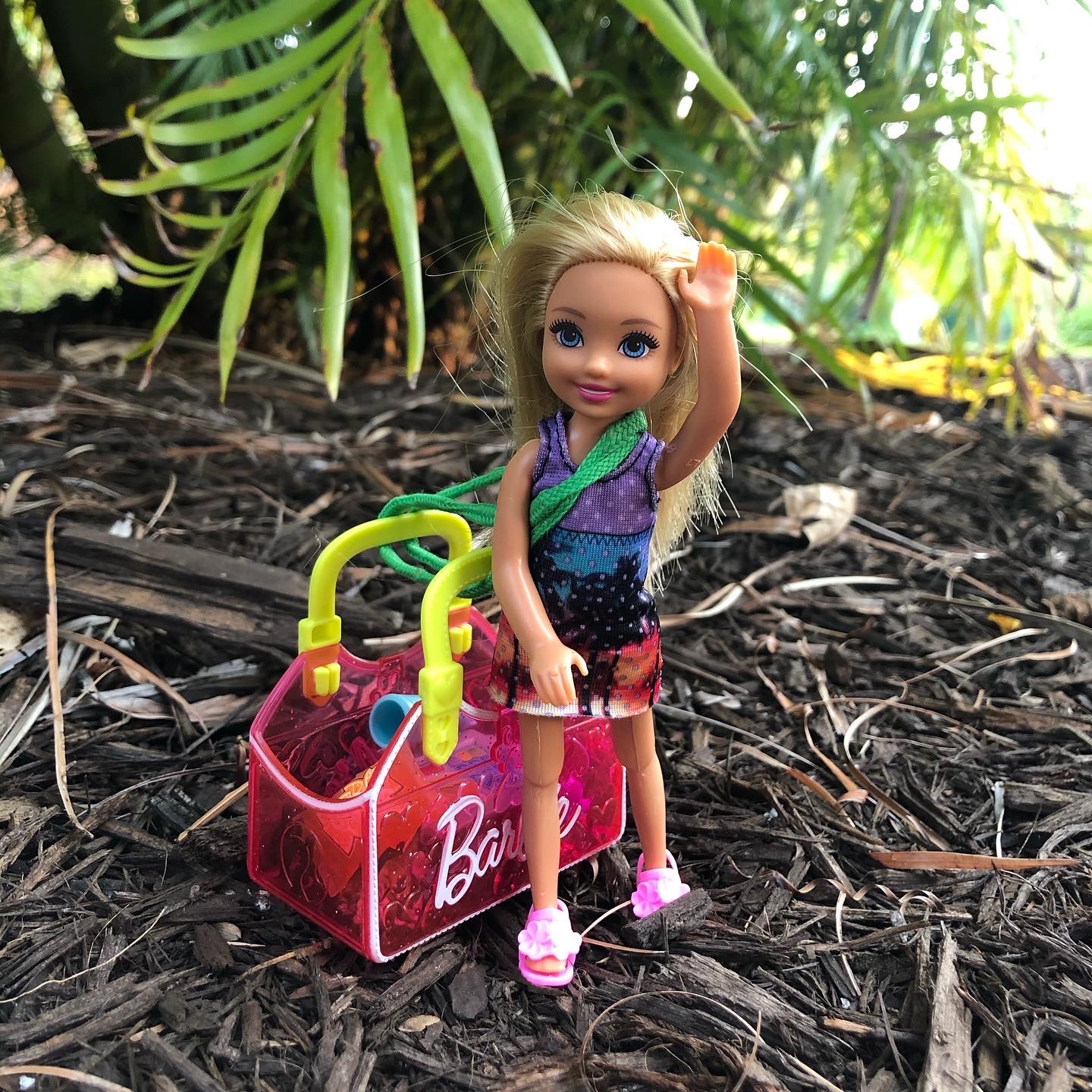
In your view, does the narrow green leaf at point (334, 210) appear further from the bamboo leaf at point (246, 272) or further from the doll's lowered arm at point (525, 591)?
the doll's lowered arm at point (525, 591)

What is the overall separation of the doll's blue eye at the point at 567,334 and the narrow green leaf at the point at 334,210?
424 mm

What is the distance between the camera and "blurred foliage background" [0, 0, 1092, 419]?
167cm

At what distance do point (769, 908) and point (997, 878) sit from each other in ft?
0.75

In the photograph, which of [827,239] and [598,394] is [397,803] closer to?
[598,394]

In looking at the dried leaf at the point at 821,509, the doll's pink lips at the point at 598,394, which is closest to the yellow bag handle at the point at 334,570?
the doll's pink lips at the point at 598,394

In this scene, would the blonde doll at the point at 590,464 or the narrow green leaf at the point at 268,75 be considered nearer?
the blonde doll at the point at 590,464

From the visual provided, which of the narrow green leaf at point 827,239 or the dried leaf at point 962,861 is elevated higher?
the narrow green leaf at point 827,239

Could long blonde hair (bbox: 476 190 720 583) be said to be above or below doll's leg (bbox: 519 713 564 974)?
above

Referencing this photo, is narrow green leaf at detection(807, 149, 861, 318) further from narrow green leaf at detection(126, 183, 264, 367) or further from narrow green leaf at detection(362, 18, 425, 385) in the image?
narrow green leaf at detection(126, 183, 264, 367)

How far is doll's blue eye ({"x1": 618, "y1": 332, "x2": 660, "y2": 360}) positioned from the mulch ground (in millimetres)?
283

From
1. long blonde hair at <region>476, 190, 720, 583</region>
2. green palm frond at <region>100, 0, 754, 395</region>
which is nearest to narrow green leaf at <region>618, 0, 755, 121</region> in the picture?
green palm frond at <region>100, 0, 754, 395</region>

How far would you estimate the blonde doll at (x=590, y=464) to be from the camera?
835mm

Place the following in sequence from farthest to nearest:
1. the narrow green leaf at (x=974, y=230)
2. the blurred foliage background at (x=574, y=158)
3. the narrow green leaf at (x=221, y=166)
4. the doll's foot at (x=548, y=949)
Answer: the narrow green leaf at (x=974, y=230) → the blurred foliage background at (x=574, y=158) → the narrow green leaf at (x=221, y=166) → the doll's foot at (x=548, y=949)

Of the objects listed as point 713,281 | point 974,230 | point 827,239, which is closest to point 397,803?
point 713,281
